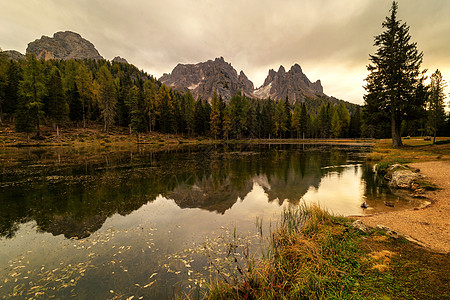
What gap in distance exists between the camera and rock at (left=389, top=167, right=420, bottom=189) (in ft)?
47.0

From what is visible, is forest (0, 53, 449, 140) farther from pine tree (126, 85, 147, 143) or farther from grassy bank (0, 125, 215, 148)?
grassy bank (0, 125, 215, 148)

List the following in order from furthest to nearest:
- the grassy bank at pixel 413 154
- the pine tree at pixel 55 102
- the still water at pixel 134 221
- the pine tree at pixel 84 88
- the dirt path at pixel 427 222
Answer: the pine tree at pixel 84 88
the pine tree at pixel 55 102
the grassy bank at pixel 413 154
the dirt path at pixel 427 222
the still water at pixel 134 221

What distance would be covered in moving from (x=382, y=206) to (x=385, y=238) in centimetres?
611

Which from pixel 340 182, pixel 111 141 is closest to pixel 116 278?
pixel 340 182

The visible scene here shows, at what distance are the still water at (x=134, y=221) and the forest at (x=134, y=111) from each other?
3070 centimetres

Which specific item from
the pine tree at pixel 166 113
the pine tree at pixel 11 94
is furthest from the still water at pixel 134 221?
the pine tree at pixel 11 94

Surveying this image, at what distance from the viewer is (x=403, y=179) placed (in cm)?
1484

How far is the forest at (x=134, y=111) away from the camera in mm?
49562

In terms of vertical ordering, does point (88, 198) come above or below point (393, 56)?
below

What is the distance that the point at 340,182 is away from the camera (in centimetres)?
1728

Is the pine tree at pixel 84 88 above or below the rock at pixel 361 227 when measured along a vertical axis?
above

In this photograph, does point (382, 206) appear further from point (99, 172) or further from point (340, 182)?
point (99, 172)

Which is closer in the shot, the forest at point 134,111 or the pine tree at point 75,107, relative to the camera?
A: the forest at point 134,111

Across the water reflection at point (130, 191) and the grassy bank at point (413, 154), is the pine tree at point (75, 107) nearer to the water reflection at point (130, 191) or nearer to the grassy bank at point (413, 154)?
the water reflection at point (130, 191)
